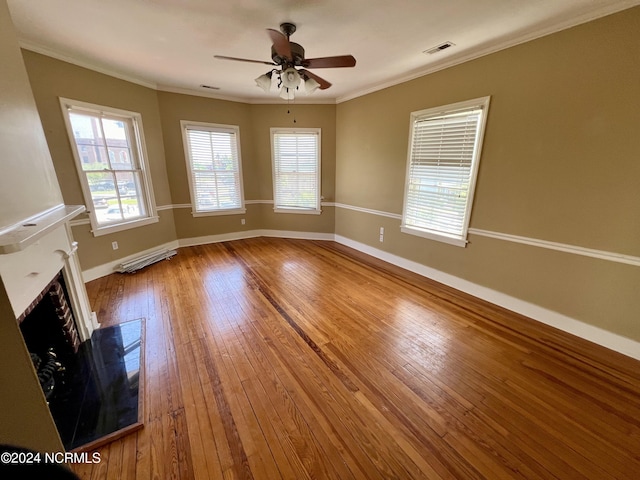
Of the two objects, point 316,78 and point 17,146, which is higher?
point 316,78

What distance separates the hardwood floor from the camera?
4.40ft

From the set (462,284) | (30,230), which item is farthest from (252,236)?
(30,230)

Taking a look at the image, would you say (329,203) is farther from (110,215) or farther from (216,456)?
(216,456)

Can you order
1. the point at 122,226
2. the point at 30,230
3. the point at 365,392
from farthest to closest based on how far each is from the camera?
the point at 122,226, the point at 365,392, the point at 30,230

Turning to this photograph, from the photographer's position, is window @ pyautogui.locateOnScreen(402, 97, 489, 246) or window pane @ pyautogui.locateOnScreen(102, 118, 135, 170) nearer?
window @ pyautogui.locateOnScreen(402, 97, 489, 246)

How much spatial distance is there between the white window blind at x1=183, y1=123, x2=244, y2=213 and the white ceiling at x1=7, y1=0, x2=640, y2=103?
1365 mm

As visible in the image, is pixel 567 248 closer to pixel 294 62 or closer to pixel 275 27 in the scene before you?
pixel 294 62

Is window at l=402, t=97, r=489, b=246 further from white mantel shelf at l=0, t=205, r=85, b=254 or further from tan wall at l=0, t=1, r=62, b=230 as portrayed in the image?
tan wall at l=0, t=1, r=62, b=230

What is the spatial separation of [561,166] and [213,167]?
196 inches

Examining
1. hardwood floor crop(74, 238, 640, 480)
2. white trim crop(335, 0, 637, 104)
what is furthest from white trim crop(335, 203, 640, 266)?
white trim crop(335, 0, 637, 104)

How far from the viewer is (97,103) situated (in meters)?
3.26

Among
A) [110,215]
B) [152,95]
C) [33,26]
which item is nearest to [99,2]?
[33,26]

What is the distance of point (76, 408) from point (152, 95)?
14.0 feet

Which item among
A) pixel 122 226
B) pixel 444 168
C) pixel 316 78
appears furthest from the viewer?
pixel 122 226
